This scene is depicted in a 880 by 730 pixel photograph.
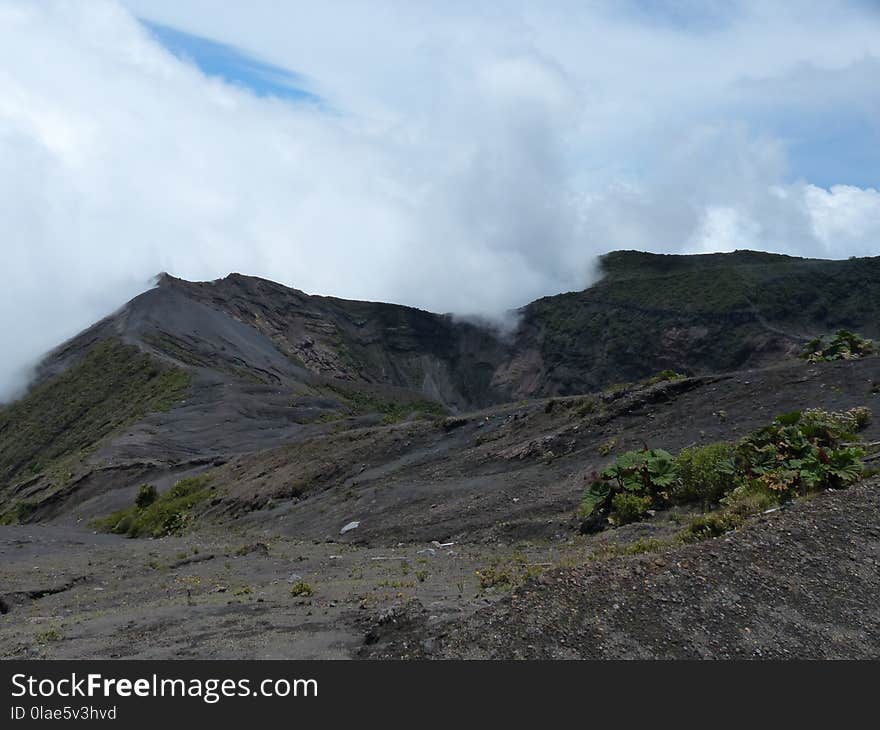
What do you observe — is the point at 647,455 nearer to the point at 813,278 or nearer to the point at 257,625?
the point at 257,625

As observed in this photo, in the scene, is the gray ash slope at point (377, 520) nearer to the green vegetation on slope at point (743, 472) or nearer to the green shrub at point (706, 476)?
the green vegetation on slope at point (743, 472)

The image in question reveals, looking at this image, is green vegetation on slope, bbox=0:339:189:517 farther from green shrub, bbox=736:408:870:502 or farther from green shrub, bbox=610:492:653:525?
green shrub, bbox=736:408:870:502

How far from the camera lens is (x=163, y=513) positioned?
1362 inches

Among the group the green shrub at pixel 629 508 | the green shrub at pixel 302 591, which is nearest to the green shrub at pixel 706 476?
the green shrub at pixel 629 508

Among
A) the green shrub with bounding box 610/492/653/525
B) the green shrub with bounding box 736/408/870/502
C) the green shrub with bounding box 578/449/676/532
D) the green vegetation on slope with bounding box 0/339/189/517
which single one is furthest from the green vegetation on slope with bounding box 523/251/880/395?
the green shrub with bounding box 610/492/653/525

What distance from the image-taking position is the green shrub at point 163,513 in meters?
33.3

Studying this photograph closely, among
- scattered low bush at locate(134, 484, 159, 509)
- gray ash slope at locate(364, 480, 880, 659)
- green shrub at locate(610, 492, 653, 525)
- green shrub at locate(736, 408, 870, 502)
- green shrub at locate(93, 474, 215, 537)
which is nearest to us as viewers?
gray ash slope at locate(364, 480, 880, 659)

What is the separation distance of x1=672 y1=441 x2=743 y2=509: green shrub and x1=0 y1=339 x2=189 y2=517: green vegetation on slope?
41.3m

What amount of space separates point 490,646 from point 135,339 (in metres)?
67.4

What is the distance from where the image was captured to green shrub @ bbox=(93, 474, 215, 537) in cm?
→ 3334

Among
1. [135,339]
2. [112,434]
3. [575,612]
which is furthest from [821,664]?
[135,339]

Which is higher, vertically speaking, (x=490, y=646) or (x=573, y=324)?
(x=573, y=324)

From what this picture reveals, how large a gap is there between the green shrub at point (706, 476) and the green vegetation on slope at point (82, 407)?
41.3 metres

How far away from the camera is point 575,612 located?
8758mm
